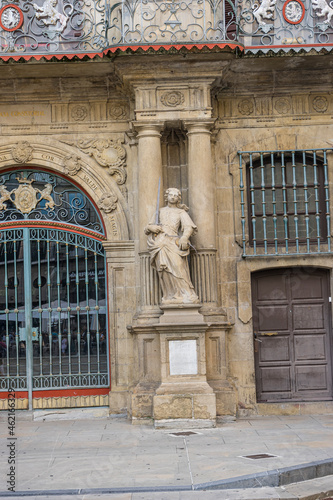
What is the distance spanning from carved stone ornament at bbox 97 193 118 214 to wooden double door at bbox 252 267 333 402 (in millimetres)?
2562

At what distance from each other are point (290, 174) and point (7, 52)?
4.86m

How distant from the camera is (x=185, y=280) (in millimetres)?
10688

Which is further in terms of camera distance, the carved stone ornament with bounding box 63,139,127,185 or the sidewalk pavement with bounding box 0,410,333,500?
the carved stone ornament with bounding box 63,139,127,185

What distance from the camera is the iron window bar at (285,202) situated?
38.4ft

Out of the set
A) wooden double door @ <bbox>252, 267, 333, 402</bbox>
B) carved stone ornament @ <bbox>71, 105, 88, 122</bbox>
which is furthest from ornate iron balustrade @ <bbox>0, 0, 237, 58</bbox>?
wooden double door @ <bbox>252, 267, 333, 402</bbox>

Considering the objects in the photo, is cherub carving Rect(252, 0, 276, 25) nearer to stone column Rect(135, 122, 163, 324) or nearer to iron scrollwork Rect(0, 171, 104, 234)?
stone column Rect(135, 122, 163, 324)

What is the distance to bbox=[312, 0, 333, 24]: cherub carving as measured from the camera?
37.1ft

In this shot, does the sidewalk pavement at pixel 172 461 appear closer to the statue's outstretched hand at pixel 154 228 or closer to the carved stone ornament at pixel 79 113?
the statue's outstretched hand at pixel 154 228

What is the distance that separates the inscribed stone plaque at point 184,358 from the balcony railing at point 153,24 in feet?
14.5

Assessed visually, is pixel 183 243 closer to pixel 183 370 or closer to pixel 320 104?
pixel 183 370

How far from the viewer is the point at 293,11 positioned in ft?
37.3

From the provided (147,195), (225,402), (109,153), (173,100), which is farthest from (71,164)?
(225,402)

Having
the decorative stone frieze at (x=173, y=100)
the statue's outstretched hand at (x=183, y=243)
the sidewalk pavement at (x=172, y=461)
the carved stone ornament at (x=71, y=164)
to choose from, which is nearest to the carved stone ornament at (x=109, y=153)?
the carved stone ornament at (x=71, y=164)

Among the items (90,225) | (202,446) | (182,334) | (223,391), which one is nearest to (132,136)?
(90,225)
